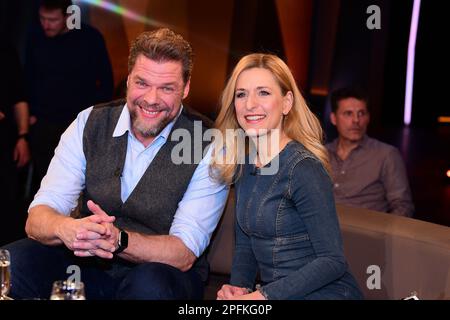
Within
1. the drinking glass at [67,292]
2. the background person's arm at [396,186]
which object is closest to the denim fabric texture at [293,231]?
the drinking glass at [67,292]

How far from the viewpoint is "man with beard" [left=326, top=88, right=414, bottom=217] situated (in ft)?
12.9

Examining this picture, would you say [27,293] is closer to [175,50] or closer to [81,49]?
[175,50]

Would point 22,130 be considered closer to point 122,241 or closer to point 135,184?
point 135,184

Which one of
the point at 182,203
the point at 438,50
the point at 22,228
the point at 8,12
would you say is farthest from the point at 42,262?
the point at 438,50

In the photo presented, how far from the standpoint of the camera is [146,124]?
286 centimetres

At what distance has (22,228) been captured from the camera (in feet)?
16.3

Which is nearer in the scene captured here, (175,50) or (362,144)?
(175,50)

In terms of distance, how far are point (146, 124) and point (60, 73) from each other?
2.13 m

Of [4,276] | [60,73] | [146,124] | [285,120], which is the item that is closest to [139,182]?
[146,124]

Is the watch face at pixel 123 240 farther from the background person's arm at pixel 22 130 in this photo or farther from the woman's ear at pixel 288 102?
the background person's arm at pixel 22 130

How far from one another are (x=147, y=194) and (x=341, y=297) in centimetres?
77

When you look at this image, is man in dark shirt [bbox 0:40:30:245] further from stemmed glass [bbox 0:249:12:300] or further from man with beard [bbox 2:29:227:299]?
stemmed glass [bbox 0:249:12:300]

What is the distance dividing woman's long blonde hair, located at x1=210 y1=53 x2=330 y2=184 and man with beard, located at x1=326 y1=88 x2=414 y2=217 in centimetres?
132

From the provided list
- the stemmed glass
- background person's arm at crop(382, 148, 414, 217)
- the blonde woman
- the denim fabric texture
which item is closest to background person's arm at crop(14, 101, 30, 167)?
background person's arm at crop(382, 148, 414, 217)
